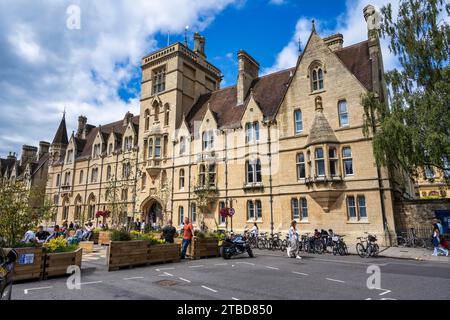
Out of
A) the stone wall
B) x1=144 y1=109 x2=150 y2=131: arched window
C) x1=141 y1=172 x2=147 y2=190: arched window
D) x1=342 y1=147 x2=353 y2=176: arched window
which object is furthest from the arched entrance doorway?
the stone wall

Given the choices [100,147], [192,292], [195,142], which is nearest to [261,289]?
[192,292]

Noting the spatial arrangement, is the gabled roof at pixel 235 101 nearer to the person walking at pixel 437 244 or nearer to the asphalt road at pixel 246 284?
the person walking at pixel 437 244

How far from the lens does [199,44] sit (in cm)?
3956

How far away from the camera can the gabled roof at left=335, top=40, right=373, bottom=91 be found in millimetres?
22609

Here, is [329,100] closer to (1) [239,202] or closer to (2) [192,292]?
(1) [239,202]

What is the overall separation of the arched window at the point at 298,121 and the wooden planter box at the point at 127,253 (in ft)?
53.6

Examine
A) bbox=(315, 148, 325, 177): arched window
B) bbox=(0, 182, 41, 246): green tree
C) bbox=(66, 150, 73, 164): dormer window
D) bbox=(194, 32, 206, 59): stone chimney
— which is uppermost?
bbox=(194, 32, 206, 59): stone chimney

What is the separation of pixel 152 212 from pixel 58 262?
2389 cm

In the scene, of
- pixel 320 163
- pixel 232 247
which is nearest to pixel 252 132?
pixel 320 163

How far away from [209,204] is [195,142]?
275 inches

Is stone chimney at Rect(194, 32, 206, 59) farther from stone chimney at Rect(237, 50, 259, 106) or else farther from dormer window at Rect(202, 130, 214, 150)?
dormer window at Rect(202, 130, 214, 150)

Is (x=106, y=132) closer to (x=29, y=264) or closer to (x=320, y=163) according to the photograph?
(x=320, y=163)

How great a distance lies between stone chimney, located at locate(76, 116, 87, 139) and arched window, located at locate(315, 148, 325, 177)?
140ft
